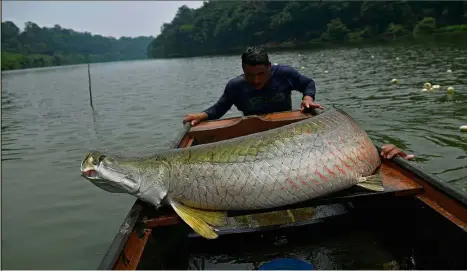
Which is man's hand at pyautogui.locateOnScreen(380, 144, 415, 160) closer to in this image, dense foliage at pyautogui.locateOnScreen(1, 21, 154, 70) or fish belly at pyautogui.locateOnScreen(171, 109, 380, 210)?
fish belly at pyautogui.locateOnScreen(171, 109, 380, 210)

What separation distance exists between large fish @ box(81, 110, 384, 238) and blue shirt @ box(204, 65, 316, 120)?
102 inches

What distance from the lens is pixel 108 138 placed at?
11305 millimetres

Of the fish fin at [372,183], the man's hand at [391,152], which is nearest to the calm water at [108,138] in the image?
the man's hand at [391,152]

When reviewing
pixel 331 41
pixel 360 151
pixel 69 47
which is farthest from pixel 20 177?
pixel 69 47

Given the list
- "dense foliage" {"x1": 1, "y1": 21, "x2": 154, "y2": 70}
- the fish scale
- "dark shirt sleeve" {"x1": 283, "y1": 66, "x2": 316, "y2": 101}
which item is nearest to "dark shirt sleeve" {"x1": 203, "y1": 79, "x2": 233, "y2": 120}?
"dark shirt sleeve" {"x1": 283, "y1": 66, "x2": 316, "y2": 101}

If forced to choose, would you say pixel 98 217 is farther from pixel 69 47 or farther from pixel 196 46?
pixel 69 47

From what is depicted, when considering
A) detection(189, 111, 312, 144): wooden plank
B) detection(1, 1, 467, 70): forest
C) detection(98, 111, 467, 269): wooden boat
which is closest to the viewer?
detection(98, 111, 467, 269): wooden boat

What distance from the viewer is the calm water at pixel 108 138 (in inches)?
219

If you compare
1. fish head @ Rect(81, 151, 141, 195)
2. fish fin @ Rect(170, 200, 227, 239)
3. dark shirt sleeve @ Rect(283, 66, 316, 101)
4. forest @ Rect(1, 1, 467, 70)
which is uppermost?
forest @ Rect(1, 1, 467, 70)

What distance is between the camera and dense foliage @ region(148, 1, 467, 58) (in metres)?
55.8

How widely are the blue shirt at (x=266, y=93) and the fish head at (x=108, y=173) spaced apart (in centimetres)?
297

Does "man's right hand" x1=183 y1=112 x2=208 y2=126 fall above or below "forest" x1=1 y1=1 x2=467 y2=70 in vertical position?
below

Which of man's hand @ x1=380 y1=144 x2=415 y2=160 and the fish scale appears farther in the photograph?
man's hand @ x1=380 y1=144 x2=415 y2=160

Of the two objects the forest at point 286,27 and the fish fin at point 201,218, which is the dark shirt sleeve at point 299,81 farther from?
the forest at point 286,27
